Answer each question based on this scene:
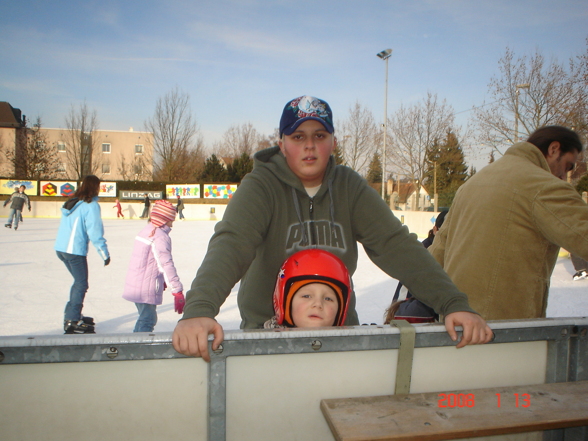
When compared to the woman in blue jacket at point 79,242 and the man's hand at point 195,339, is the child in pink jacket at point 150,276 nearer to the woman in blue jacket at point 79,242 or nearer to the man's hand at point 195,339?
the woman in blue jacket at point 79,242

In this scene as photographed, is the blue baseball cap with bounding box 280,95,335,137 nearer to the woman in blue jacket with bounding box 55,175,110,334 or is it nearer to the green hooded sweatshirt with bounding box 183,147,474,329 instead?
the green hooded sweatshirt with bounding box 183,147,474,329

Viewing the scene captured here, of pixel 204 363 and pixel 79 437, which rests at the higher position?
pixel 204 363

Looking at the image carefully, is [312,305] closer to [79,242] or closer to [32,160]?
[79,242]

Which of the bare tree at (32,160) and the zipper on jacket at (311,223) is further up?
the bare tree at (32,160)

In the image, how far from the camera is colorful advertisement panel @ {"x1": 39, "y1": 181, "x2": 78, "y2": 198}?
27125 mm

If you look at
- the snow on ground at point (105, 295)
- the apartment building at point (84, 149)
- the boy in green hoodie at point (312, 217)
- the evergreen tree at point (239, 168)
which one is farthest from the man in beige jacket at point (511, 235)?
the apartment building at point (84, 149)

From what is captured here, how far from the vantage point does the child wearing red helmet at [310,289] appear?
152 centimetres

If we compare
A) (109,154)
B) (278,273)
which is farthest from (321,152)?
(109,154)

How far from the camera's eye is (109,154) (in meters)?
54.5

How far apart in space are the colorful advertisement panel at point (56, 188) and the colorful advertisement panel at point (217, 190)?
8202 millimetres

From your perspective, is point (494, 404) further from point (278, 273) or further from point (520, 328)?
point (278, 273)

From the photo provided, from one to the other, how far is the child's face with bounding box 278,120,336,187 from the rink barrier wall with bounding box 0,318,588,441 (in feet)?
2.11

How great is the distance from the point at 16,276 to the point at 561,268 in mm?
9767

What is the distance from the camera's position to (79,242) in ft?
14.2
